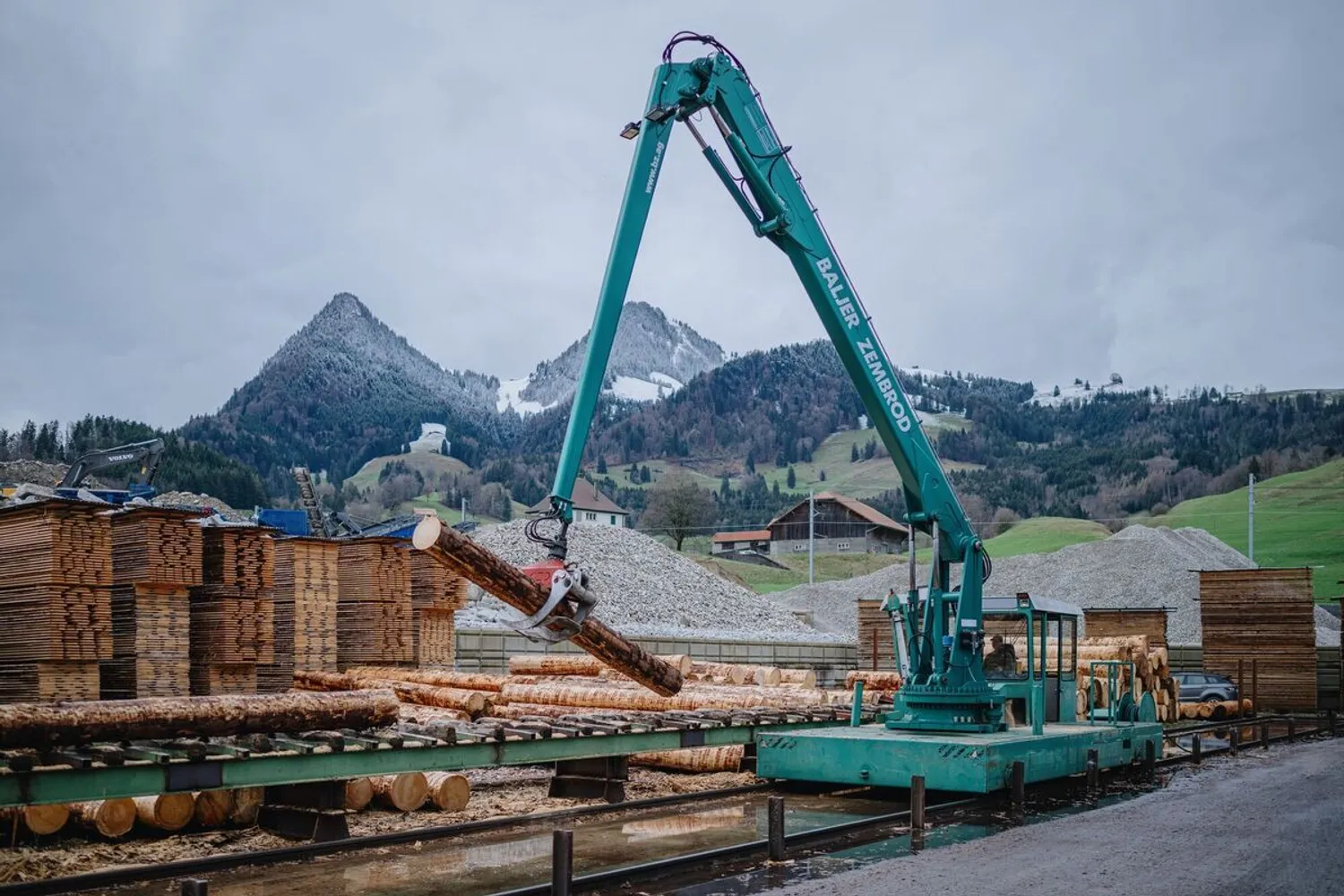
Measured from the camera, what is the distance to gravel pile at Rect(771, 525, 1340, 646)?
47.9 m

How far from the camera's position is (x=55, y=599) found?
14.8m

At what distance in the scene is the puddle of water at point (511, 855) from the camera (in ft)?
28.7

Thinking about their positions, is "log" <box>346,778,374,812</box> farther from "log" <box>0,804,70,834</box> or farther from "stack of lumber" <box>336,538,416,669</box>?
"stack of lumber" <box>336,538,416,669</box>

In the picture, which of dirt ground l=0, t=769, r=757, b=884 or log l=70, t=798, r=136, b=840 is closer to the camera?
dirt ground l=0, t=769, r=757, b=884

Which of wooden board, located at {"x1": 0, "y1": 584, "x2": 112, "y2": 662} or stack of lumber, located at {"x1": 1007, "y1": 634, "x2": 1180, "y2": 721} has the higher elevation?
wooden board, located at {"x1": 0, "y1": 584, "x2": 112, "y2": 662}

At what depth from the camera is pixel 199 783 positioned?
866 centimetres

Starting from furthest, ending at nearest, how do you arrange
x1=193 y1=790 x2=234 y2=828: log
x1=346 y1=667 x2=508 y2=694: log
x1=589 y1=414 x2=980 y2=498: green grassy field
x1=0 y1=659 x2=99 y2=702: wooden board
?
x1=589 y1=414 x2=980 y2=498: green grassy field
x1=346 y1=667 x2=508 y2=694: log
x1=0 y1=659 x2=99 y2=702: wooden board
x1=193 y1=790 x2=234 y2=828: log

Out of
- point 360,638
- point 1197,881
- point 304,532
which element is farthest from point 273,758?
point 304,532

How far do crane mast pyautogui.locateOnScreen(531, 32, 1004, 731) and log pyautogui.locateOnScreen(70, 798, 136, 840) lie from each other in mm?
7713

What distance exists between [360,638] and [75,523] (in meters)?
7.33

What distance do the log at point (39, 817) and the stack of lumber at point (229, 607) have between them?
7.75 metres

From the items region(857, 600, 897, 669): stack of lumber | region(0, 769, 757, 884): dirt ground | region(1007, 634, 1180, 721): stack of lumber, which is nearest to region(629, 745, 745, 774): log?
region(0, 769, 757, 884): dirt ground

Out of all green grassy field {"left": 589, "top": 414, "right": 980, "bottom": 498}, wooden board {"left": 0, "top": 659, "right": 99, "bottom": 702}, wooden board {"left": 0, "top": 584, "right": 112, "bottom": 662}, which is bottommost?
wooden board {"left": 0, "top": 659, "right": 99, "bottom": 702}

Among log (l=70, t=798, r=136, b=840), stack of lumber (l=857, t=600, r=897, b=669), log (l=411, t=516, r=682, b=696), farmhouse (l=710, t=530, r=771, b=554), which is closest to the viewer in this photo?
log (l=411, t=516, r=682, b=696)
